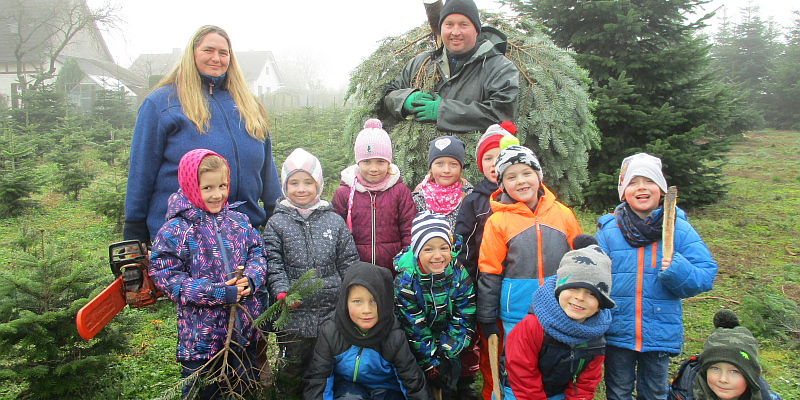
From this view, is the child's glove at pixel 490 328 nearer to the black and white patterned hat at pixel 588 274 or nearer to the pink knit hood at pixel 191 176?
the black and white patterned hat at pixel 588 274

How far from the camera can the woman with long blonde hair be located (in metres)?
2.46

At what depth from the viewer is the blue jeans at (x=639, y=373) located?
2.49 meters

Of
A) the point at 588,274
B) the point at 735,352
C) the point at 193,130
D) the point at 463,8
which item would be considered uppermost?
the point at 463,8

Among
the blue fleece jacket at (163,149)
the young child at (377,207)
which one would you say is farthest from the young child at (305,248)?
the blue fleece jacket at (163,149)

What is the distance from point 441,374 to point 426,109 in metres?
1.84

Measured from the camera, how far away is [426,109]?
314 centimetres

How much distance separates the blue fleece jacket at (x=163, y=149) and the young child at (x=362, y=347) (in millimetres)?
1041

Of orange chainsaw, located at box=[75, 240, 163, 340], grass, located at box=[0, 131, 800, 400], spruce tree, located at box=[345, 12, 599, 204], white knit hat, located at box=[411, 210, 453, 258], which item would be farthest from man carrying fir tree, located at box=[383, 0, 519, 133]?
grass, located at box=[0, 131, 800, 400]

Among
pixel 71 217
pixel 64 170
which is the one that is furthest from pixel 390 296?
pixel 64 170

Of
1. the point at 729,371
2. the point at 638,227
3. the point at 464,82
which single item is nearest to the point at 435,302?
the point at 638,227

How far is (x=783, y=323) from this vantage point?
3.78 meters

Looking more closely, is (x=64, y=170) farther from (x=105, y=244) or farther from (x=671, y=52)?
(x=671, y=52)

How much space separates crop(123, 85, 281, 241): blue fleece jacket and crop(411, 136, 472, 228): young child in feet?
4.14

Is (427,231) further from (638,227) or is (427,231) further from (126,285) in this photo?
Answer: (126,285)
